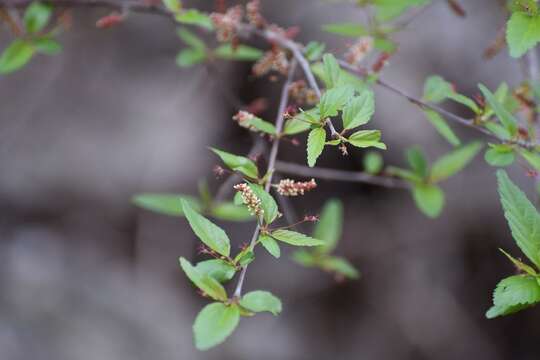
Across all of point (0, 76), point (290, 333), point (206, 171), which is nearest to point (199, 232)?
point (206, 171)

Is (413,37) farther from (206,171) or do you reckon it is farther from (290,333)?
(290,333)

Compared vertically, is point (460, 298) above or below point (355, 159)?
below

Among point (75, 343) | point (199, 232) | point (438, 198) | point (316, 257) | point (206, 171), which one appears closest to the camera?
point (199, 232)

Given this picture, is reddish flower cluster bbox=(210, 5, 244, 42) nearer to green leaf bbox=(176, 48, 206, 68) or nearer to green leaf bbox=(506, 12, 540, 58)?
green leaf bbox=(176, 48, 206, 68)

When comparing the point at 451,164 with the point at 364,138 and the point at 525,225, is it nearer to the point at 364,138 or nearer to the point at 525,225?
the point at 525,225

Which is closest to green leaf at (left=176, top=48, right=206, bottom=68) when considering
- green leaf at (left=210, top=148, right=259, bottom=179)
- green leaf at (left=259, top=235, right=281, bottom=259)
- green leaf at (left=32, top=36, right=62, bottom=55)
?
green leaf at (left=32, top=36, right=62, bottom=55)

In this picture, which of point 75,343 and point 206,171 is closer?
point 75,343

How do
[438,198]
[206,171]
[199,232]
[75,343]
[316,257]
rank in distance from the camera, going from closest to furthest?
[199,232] → [438,198] → [316,257] → [75,343] → [206,171]
